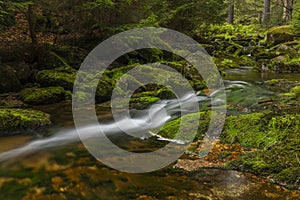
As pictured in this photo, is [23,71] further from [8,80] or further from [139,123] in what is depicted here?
[139,123]

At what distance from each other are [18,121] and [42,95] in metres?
1.93

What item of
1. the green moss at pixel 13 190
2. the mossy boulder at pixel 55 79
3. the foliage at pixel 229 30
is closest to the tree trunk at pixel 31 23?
the mossy boulder at pixel 55 79

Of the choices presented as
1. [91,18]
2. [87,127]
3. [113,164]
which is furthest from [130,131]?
[91,18]

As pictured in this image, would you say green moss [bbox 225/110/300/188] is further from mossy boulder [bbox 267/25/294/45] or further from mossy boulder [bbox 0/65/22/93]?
mossy boulder [bbox 267/25/294/45]

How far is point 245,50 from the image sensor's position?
17.7 meters

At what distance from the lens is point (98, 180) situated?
3891 millimetres

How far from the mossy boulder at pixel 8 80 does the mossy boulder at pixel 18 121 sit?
232 cm

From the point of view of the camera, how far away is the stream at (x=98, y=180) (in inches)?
139

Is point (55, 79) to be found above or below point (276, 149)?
above

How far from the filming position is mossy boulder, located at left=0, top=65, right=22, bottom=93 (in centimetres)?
802

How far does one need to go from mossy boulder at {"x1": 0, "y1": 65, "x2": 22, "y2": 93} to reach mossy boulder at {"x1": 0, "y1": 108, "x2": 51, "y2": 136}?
2324mm

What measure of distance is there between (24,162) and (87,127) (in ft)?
6.24

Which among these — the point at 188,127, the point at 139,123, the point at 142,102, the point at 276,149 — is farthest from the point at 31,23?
the point at 276,149

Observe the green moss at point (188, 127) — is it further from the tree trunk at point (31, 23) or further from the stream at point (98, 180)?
the tree trunk at point (31, 23)
